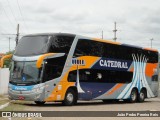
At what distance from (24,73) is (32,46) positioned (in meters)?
1.54

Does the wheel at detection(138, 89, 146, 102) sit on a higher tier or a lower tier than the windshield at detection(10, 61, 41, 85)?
lower

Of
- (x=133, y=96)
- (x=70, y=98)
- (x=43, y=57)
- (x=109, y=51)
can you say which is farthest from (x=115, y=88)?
(x=43, y=57)

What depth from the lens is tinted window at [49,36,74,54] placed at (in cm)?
2395

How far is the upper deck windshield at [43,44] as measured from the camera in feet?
78.1

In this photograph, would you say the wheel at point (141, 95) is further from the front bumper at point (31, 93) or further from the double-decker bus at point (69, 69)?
the front bumper at point (31, 93)

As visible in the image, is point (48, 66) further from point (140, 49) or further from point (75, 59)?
point (140, 49)

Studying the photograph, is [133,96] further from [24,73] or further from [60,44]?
[24,73]

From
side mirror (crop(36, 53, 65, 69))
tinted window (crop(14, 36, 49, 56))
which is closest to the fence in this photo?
tinted window (crop(14, 36, 49, 56))

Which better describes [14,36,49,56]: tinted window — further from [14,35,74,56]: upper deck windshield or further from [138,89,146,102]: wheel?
[138,89,146,102]: wheel

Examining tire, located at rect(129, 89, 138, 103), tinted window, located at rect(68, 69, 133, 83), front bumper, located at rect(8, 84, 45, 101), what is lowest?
tire, located at rect(129, 89, 138, 103)

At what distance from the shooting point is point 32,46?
2423 cm

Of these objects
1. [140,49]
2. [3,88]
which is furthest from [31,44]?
[3,88]

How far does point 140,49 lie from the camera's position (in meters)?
32.5

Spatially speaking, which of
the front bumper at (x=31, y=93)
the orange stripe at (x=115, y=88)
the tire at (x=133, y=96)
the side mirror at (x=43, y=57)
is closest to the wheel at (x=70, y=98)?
the front bumper at (x=31, y=93)
